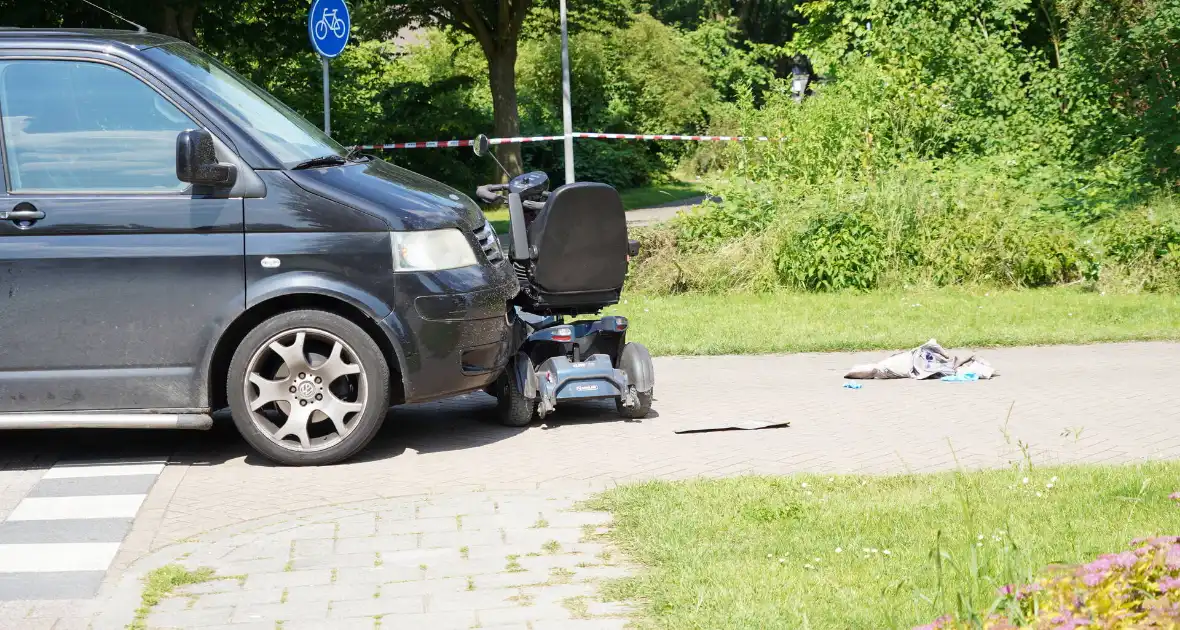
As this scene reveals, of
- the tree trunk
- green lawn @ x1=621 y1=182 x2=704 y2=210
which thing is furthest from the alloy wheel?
the tree trunk

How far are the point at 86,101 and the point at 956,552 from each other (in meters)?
4.62

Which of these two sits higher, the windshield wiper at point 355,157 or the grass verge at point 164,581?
the windshield wiper at point 355,157

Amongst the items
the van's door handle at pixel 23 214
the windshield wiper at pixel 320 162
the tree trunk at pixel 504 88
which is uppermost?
the tree trunk at pixel 504 88

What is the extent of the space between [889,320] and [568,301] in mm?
3969

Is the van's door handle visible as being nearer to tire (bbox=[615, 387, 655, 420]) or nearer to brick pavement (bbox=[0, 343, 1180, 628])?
brick pavement (bbox=[0, 343, 1180, 628])

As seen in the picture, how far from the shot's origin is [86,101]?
6.77 metres

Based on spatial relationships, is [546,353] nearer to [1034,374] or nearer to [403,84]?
[1034,374]

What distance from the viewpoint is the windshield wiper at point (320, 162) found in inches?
272

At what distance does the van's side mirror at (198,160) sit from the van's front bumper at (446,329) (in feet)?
3.27

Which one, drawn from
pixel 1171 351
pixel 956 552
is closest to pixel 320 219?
pixel 956 552

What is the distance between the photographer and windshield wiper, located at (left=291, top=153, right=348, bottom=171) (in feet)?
22.7

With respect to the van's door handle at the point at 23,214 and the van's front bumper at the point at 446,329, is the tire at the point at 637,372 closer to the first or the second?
the van's front bumper at the point at 446,329

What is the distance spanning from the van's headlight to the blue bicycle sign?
6.37 meters

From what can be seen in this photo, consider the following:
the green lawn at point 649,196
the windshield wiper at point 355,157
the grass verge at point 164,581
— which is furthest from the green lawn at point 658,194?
the grass verge at point 164,581
